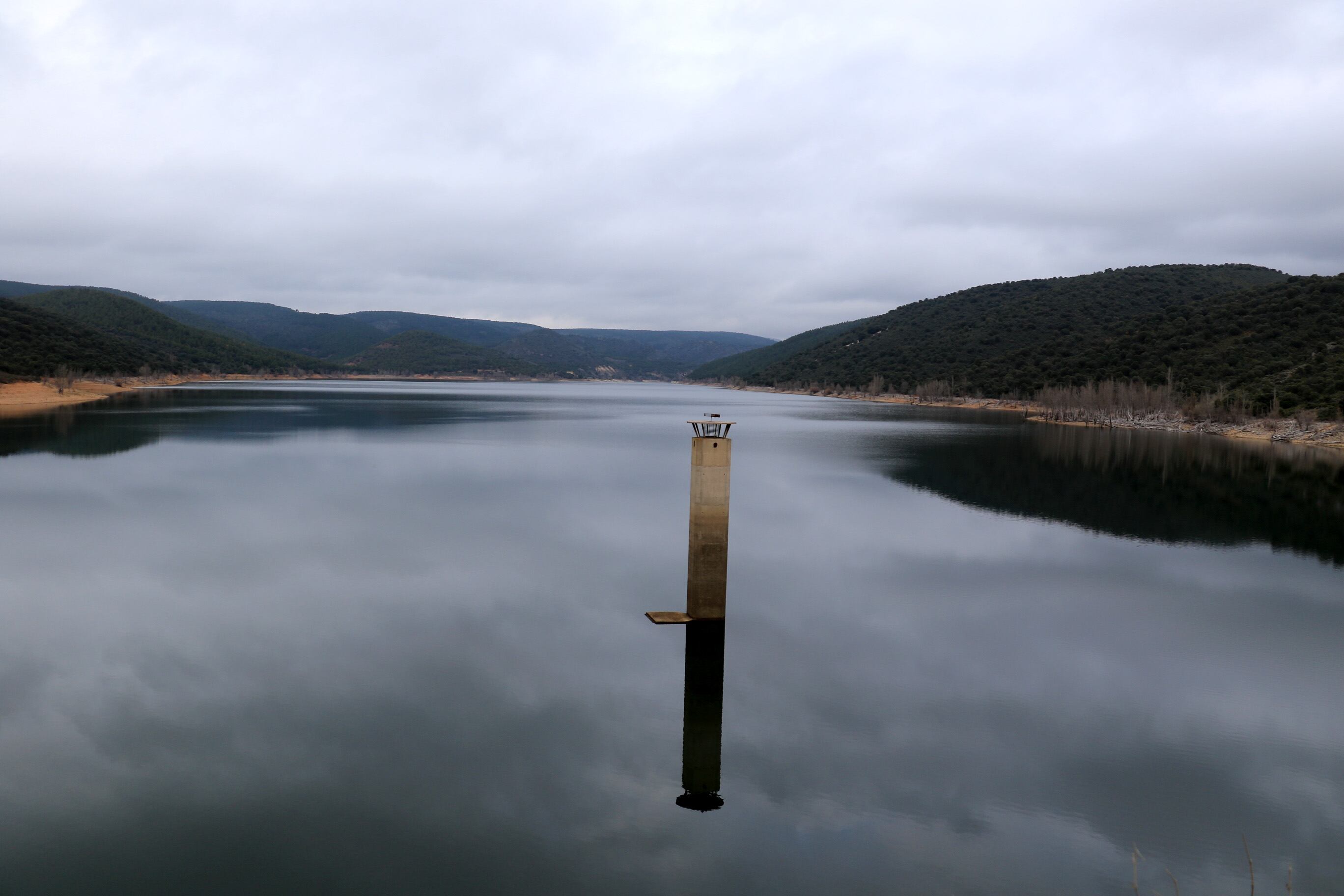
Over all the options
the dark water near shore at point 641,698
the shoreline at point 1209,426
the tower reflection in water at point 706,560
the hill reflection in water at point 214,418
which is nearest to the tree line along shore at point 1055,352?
the shoreline at point 1209,426

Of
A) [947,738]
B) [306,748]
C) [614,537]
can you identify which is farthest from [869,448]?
[306,748]

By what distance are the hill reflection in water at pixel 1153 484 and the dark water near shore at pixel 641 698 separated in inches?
14.8

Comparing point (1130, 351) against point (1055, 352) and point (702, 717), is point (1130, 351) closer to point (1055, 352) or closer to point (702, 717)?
point (1055, 352)

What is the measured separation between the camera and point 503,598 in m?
13.3

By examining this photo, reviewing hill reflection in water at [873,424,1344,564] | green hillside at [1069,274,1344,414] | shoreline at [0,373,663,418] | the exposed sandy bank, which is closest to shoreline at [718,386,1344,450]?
green hillside at [1069,274,1344,414]

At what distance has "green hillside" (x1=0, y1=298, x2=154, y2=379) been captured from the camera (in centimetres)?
6719

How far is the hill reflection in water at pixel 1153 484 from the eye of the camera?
20.6 meters

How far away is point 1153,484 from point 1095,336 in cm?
6183

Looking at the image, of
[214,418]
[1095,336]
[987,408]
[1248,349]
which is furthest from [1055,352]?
[214,418]

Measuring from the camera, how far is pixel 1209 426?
4869 centimetres

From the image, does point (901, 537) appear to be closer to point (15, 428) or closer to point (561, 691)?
point (561, 691)

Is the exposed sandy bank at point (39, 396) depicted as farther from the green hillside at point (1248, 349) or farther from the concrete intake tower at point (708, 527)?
the green hillside at point (1248, 349)

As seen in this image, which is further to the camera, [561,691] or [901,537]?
[901,537]

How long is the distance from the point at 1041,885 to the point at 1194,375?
62.6m
